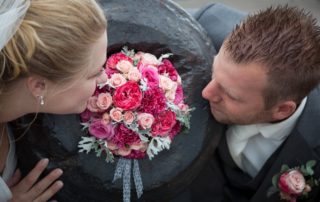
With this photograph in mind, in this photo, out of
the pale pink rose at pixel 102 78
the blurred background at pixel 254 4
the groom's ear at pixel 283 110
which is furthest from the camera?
the blurred background at pixel 254 4

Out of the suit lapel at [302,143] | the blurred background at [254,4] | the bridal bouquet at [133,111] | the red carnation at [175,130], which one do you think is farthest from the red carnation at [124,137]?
the blurred background at [254,4]

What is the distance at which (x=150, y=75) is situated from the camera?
1328mm

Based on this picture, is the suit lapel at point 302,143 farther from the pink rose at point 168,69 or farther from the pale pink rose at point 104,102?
the pale pink rose at point 104,102

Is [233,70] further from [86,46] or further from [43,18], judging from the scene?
[43,18]

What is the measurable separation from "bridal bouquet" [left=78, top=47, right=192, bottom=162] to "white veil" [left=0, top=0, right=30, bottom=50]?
1.14 ft

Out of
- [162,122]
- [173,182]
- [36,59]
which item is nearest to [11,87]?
[36,59]

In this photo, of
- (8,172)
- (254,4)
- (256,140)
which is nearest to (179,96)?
(256,140)

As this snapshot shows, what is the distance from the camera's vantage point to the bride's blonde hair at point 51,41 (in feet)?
3.35

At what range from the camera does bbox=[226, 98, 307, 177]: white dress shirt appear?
1.50 meters

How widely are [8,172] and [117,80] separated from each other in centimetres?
44

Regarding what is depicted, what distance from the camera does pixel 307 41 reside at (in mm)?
1334

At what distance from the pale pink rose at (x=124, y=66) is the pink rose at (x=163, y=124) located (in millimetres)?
152

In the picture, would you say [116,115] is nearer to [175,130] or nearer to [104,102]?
[104,102]

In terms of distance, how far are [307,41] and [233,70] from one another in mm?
215
